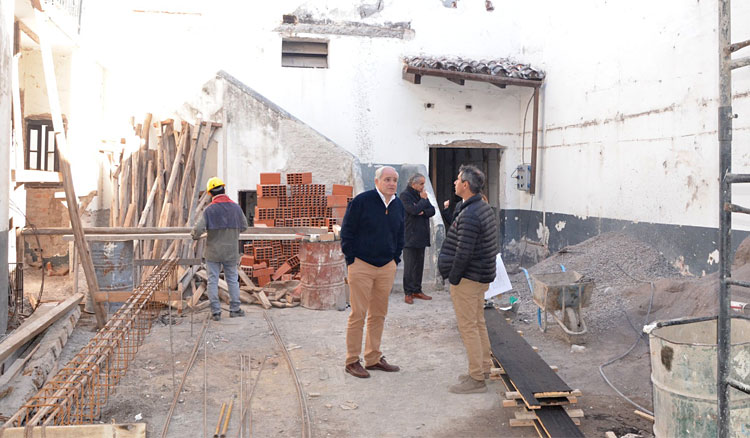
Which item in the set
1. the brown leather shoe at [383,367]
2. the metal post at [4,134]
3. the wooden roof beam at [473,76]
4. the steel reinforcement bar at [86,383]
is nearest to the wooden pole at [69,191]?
the metal post at [4,134]

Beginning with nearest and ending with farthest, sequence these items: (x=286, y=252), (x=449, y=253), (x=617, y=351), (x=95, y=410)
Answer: (x=95, y=410), (x=449, y=253), (x=617, y=351), (x=286, y=252)

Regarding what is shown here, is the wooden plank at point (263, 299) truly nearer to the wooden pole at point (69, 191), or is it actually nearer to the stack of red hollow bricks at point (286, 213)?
the stack of red hollow bricks at point (286, 213)

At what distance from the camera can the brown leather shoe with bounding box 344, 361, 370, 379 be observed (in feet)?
19.1

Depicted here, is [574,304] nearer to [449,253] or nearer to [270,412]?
[449,253]

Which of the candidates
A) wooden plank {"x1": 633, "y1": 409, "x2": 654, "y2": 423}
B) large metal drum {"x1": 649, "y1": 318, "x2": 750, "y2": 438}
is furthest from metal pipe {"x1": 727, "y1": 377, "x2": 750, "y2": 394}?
wooden plank {"x1": 633, "y1": 409, "x2": 654, "y2": 423}

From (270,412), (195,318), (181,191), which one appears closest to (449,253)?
(270,412)

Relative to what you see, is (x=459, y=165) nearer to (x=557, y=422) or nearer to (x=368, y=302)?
(x=368, y=302)

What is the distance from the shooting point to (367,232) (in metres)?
5.82

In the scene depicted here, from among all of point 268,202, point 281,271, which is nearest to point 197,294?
point 281,271

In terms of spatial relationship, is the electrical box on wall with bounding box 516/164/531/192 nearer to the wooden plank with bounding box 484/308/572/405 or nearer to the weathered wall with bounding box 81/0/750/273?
the weathered wall with bounding box 81/0/750/273

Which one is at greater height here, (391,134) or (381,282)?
(391,134)

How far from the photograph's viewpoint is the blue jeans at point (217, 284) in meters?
8.30

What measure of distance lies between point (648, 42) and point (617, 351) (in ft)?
18.4

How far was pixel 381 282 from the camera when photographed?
586 centimetres
